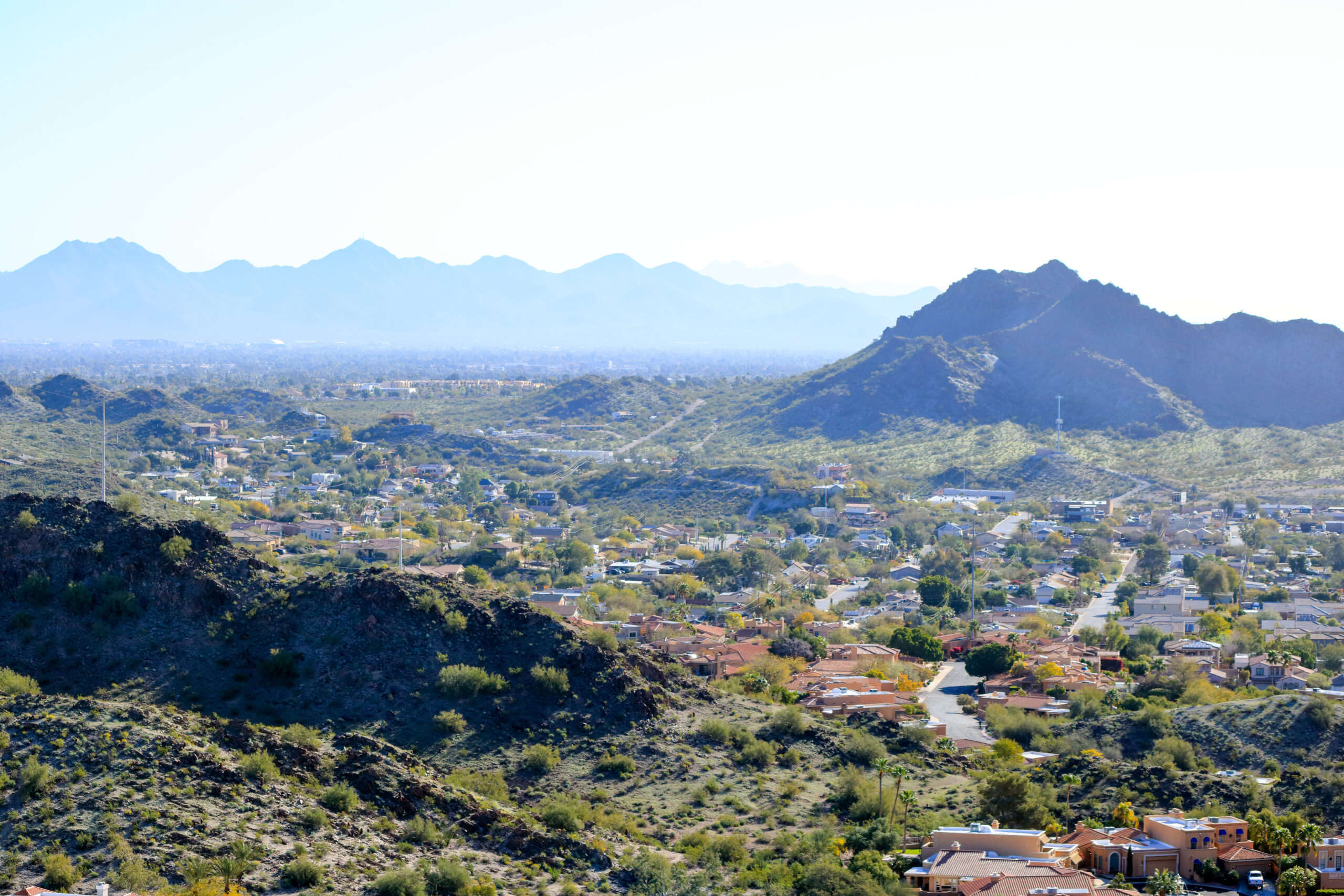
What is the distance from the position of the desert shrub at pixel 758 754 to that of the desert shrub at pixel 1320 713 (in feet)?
47.9

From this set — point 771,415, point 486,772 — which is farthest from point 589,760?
point 771,415

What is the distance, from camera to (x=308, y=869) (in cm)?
2664

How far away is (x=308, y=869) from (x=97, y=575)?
49.3 ft

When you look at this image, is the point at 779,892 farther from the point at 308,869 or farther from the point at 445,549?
the point at 445,549

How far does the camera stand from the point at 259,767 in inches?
1177

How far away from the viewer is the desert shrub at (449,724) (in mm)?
36344

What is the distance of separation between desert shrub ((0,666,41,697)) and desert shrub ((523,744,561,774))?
1124cm

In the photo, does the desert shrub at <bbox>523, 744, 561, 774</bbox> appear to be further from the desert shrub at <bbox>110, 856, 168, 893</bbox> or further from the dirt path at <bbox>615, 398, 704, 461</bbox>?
the dirt path at <bbox>615, 398, 704, 461</bbox>

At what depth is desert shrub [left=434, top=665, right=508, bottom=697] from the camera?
37562 millimetres

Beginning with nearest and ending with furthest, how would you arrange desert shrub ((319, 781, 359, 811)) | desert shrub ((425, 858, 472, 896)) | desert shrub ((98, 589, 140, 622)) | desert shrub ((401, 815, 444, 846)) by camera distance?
desert shrub ((425, 858, 472, 896)) < desert shrub ((401, 815, 444, 846)) < desert shrub ((319, 781, 359, 811)) < desert shrub ((98, 589, 140, 622))

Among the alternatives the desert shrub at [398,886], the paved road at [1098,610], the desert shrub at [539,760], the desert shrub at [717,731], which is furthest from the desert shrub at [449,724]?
the paved road at [1098,610]

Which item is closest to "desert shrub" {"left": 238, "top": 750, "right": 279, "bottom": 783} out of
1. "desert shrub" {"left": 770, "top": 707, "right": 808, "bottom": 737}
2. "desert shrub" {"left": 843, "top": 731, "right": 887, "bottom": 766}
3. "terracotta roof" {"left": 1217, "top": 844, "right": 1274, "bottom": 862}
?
"desert shrub" {"left": 770, "top": 707, "right": 808, "bottom": 737}

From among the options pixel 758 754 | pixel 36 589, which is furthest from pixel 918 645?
pixel 36 589

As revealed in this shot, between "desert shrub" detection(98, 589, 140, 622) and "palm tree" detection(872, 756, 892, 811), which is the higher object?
"desert shrub" detection(98, 589, 140, 622)
